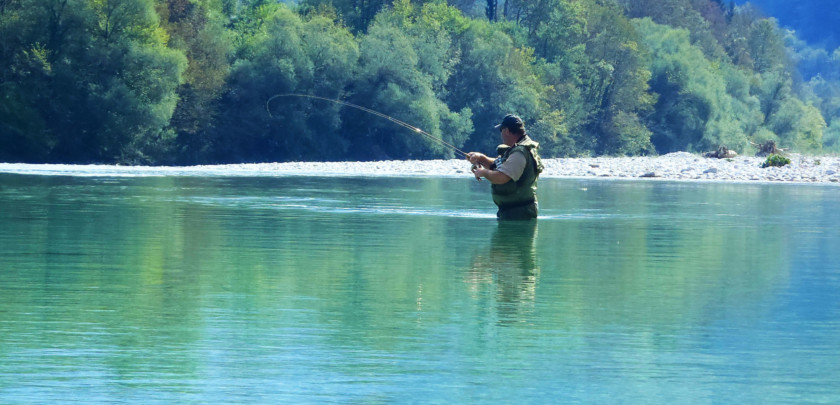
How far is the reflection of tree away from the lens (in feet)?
30.4

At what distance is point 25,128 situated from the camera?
51.1m

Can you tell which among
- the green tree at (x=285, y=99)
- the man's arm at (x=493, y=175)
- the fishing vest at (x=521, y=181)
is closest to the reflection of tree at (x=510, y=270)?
the man's arm at (x=493, y=175)

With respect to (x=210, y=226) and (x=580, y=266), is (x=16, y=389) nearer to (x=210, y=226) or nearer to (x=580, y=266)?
(x=580, y=266)

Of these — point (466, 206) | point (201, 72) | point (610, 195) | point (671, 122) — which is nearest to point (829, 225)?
point (466, 206)

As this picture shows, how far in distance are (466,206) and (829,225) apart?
6197 millimetres

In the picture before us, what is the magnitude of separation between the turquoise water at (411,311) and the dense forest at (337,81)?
36382 millimetres

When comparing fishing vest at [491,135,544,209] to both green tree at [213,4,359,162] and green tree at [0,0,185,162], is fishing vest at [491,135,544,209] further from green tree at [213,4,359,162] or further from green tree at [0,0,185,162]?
green tree at [213,4,359,162]

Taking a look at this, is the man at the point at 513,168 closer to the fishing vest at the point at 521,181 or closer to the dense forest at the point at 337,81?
the fishing vest at the point at 521,181

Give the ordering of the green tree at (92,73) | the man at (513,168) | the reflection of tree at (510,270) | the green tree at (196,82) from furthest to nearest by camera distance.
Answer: the green tree at (196,82) → the green tree at (92,73) → the man at (513,168) → the reflection of tree at (510,270)

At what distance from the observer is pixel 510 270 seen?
11.3m

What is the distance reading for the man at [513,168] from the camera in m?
16.2

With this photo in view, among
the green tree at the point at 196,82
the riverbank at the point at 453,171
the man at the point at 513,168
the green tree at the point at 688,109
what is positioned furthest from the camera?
the green tree at the point at 688,109

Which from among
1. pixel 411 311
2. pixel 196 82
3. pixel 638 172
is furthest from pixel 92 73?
pixel 411 311

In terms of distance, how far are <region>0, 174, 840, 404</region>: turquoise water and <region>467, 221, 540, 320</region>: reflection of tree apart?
0.12 ft
